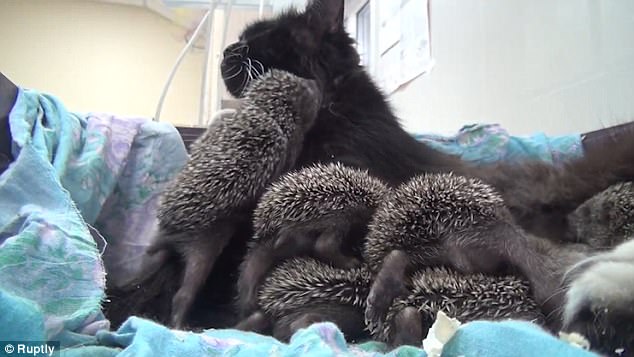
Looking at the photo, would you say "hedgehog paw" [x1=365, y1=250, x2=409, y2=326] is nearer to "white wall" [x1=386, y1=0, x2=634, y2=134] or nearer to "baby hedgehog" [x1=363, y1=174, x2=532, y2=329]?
"baby hedgehog" [x1=363, y1=174, x2=532, y2=329]

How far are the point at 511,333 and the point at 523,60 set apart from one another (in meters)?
1.42

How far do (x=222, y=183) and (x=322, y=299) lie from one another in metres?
0.32

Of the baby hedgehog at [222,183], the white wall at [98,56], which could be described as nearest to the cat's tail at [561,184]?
the baby hedgehog at [222,183]

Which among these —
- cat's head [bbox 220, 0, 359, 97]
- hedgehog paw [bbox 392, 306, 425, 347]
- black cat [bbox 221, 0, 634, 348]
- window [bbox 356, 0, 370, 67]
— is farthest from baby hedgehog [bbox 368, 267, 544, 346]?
window [bbox 356, 0, 370, 67]

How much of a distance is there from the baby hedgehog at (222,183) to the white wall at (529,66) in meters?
0.56

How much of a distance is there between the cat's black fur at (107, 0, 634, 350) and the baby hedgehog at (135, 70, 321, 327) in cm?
10

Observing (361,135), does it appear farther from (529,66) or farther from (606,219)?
(529,66)

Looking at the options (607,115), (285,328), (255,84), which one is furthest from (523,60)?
(285,328)

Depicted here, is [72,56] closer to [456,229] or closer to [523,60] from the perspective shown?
[523,60]

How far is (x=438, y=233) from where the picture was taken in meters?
0.91

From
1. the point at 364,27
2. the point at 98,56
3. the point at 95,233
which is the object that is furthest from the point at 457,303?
the point at 98,56

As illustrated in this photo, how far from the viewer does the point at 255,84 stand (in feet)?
4.21

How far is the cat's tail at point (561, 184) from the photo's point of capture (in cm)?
117

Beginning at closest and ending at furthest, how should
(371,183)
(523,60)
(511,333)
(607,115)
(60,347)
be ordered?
(511,333)
(60,347)
(371,183)
(607,115)
(523,60)
